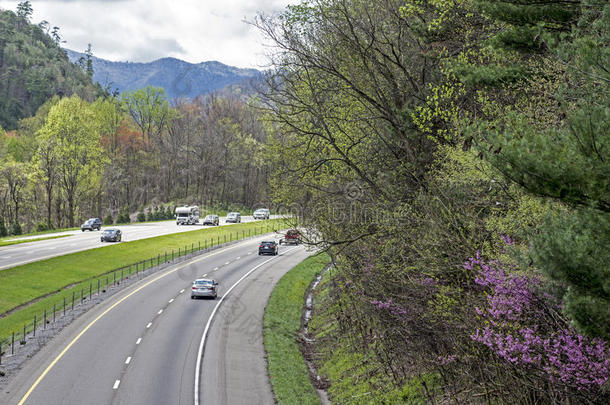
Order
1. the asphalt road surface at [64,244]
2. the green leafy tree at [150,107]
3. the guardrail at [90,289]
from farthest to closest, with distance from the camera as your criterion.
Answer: the green leafy tree at [150,107]
the asphalt road surface at [64,244]
the guardrail at [90,289]

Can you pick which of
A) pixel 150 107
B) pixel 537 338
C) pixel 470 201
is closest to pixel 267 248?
pixel 470 201

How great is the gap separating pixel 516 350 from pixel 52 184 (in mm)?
70593

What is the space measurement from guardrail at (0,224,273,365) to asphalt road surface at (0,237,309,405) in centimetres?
141

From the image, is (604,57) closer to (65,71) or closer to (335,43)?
(335,43)

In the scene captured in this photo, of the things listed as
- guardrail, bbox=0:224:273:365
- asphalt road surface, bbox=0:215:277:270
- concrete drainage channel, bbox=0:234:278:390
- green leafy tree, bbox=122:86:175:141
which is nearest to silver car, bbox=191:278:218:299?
guardrail, bbox=0:224:273:365

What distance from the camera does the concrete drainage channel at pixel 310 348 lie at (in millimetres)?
23172

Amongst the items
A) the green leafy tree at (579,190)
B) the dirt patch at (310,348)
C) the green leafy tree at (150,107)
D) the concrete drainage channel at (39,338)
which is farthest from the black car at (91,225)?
the green leafy tree at (579,190)

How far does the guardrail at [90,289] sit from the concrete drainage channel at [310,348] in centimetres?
638

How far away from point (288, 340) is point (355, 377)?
8255 millimetres

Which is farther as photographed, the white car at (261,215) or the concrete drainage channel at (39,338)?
the white car at (261,215)

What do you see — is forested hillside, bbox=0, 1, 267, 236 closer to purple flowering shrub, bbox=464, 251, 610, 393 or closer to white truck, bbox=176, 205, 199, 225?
white truck, bbox=176, 205, 199, 225

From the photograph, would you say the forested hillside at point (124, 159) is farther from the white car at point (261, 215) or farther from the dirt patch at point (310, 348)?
the dirt patch at point (310, 348)

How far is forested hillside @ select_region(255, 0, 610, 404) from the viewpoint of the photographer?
820 centimetres

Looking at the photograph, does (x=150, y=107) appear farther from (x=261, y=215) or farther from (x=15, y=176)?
(x=15, y=176)
